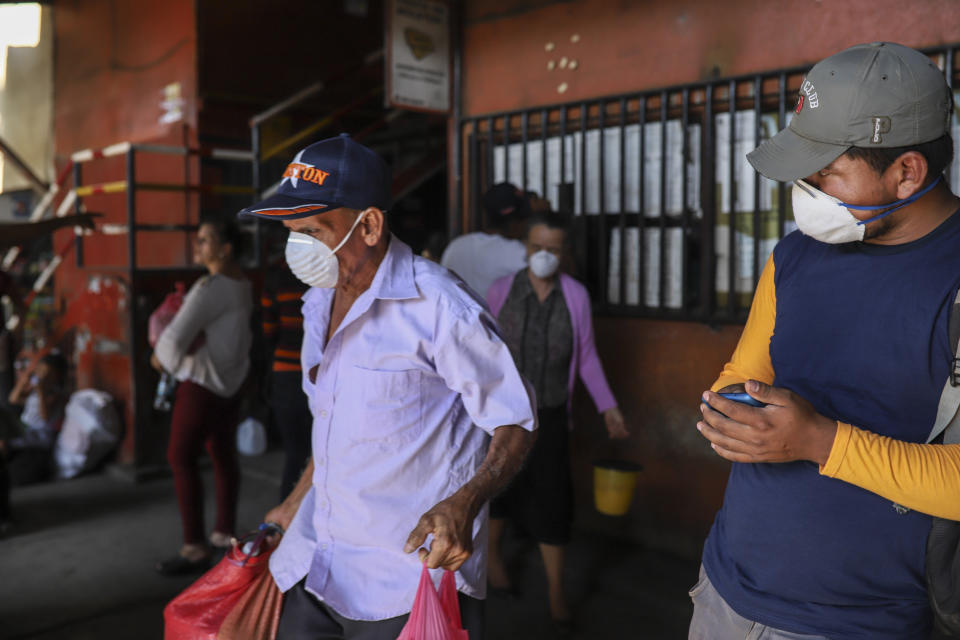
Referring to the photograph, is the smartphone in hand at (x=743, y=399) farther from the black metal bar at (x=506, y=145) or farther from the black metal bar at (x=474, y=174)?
the black metal bar at (x=474, y=174)

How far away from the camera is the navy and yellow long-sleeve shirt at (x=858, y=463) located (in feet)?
4.27

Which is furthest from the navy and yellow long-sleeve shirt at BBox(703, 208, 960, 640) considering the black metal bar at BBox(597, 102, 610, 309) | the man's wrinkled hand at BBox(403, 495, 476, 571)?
the black metal bar at BBox(597, 102, 610, 309)

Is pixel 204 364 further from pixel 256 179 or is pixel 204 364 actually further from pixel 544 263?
pixel 256 179

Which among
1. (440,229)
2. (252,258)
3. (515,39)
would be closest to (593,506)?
→ (515,39)

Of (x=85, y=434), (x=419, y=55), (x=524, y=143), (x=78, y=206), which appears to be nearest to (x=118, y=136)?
(x=78, y=206)

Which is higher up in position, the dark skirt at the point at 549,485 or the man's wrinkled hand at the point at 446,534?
the man's wrinkled hand at the point at 446,534

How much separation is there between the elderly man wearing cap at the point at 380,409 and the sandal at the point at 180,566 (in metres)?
2.60

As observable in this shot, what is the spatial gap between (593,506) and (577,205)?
180cm

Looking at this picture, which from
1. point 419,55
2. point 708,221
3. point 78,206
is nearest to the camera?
point 708,221

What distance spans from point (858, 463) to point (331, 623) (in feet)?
4.25

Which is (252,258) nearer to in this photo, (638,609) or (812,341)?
(638,609)

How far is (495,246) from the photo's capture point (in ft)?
13.6

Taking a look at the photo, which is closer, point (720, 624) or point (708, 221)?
point (720, 624)

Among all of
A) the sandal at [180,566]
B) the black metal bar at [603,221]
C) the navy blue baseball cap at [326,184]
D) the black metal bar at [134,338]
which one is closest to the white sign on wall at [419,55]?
the black metal bar at [603,221]
